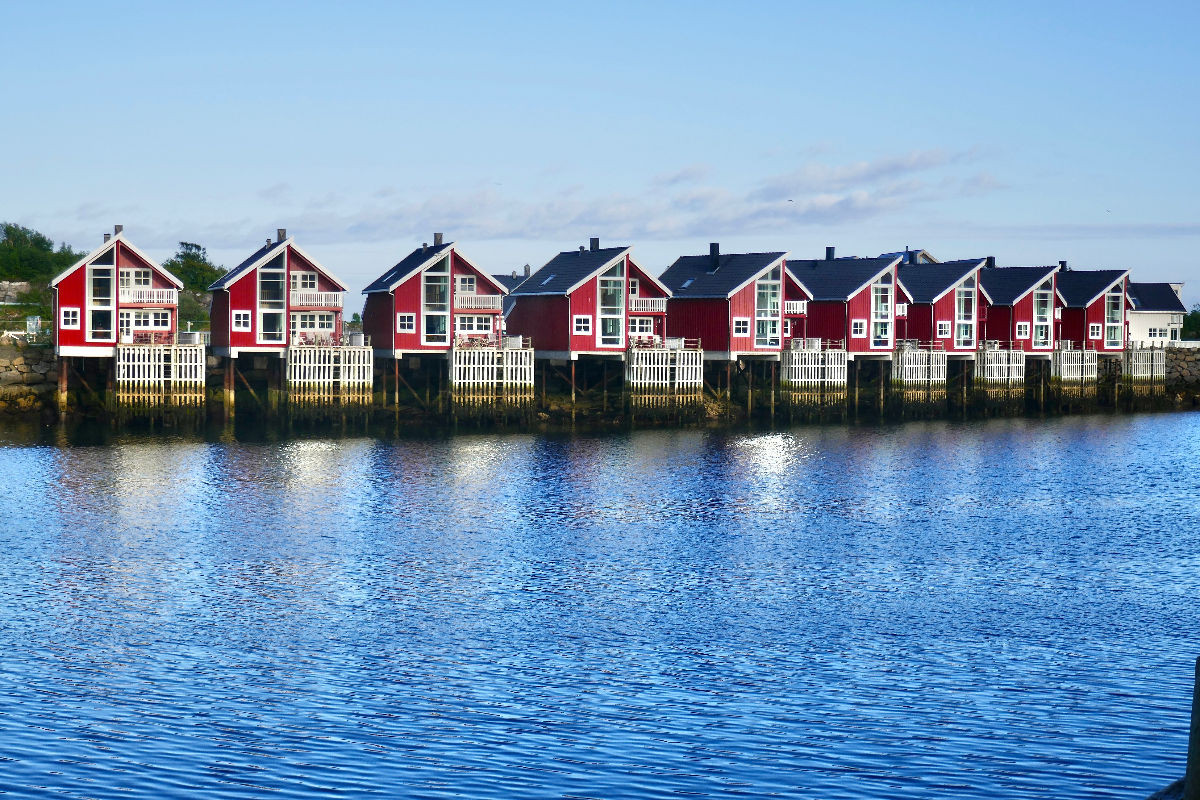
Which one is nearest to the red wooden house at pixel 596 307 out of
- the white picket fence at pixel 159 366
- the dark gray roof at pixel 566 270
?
the dark gray roof at pixel 566 270

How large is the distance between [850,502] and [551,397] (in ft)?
112

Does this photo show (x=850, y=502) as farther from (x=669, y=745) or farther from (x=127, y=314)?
(x=127, y=314)

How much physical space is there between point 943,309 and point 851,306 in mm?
9631

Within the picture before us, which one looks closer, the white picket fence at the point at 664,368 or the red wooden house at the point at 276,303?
the red wooden house at the point at 276,303

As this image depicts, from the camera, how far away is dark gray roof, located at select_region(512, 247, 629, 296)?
7562cm

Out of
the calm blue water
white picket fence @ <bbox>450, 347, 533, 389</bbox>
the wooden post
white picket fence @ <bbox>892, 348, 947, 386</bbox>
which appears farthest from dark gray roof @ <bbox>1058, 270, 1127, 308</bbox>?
the wooden post

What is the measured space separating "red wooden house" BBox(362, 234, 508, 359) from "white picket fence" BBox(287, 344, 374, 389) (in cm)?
295

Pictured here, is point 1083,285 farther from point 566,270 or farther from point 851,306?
point 566,270

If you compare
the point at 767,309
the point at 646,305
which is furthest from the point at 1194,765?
the point at 767,309

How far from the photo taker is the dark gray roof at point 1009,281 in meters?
93.7

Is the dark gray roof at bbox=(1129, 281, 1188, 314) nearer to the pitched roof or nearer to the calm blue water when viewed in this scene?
the calm blue water

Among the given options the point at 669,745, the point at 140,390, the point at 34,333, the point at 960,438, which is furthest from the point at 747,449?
the point at 669,745

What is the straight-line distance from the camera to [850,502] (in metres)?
46.0

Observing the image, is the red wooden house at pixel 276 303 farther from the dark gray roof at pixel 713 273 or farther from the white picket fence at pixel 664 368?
the dark gray roof at pixel 713 273
